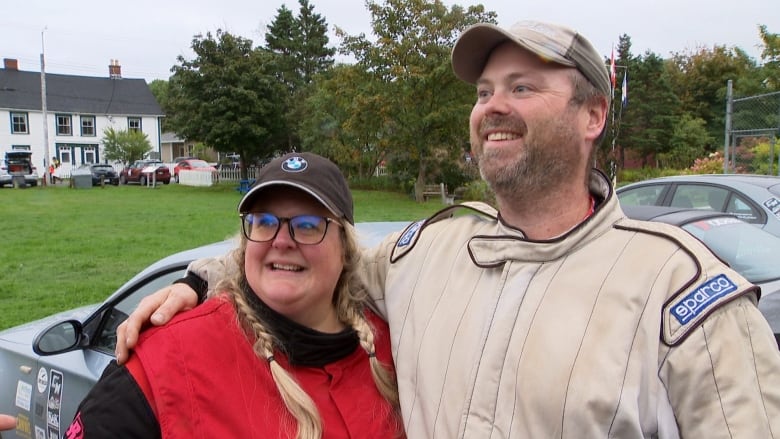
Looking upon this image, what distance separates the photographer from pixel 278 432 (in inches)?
65.0

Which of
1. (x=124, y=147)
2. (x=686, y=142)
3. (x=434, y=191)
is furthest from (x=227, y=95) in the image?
(x=686, y=142)

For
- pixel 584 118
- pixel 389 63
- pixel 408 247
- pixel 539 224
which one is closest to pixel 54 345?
pixel 408 247

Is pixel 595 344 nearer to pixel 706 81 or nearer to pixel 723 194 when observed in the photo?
pixel 723 194

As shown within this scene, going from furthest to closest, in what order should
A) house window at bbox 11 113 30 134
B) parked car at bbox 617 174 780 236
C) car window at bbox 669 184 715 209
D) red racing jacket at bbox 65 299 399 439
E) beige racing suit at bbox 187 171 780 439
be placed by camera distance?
house window at bbox 11 113 30 134, car window at bbox 669 184 715 209, parked car at bbox 617 174 780 236, red racing jacket at bbox 65 299 399 439, beige racing suit at bbox 187 171 780 439

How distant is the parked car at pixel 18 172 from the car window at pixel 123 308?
31275 mm

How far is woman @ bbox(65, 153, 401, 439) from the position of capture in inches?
62.0

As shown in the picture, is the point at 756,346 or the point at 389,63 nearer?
the point at 756,346

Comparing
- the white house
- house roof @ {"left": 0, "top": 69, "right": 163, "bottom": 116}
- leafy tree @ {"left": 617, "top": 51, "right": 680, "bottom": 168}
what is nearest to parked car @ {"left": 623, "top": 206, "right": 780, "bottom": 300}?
leafy tree @ {"left": 617, "top": 51, "right": 680, "bottom": 168}

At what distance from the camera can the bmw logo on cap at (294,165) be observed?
186cm

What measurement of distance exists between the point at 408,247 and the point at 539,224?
0.51m

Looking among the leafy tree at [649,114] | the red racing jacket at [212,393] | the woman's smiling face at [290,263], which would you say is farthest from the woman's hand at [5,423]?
the leafy tree at [649,114]

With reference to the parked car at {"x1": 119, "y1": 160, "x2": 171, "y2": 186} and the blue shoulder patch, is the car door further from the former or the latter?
the parked car at {"x1": 119, "y1": 160, "x2": 171, "y2": 186}

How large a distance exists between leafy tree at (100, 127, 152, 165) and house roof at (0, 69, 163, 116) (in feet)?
24.5

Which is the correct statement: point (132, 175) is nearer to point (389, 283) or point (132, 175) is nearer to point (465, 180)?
point (465, 180)
